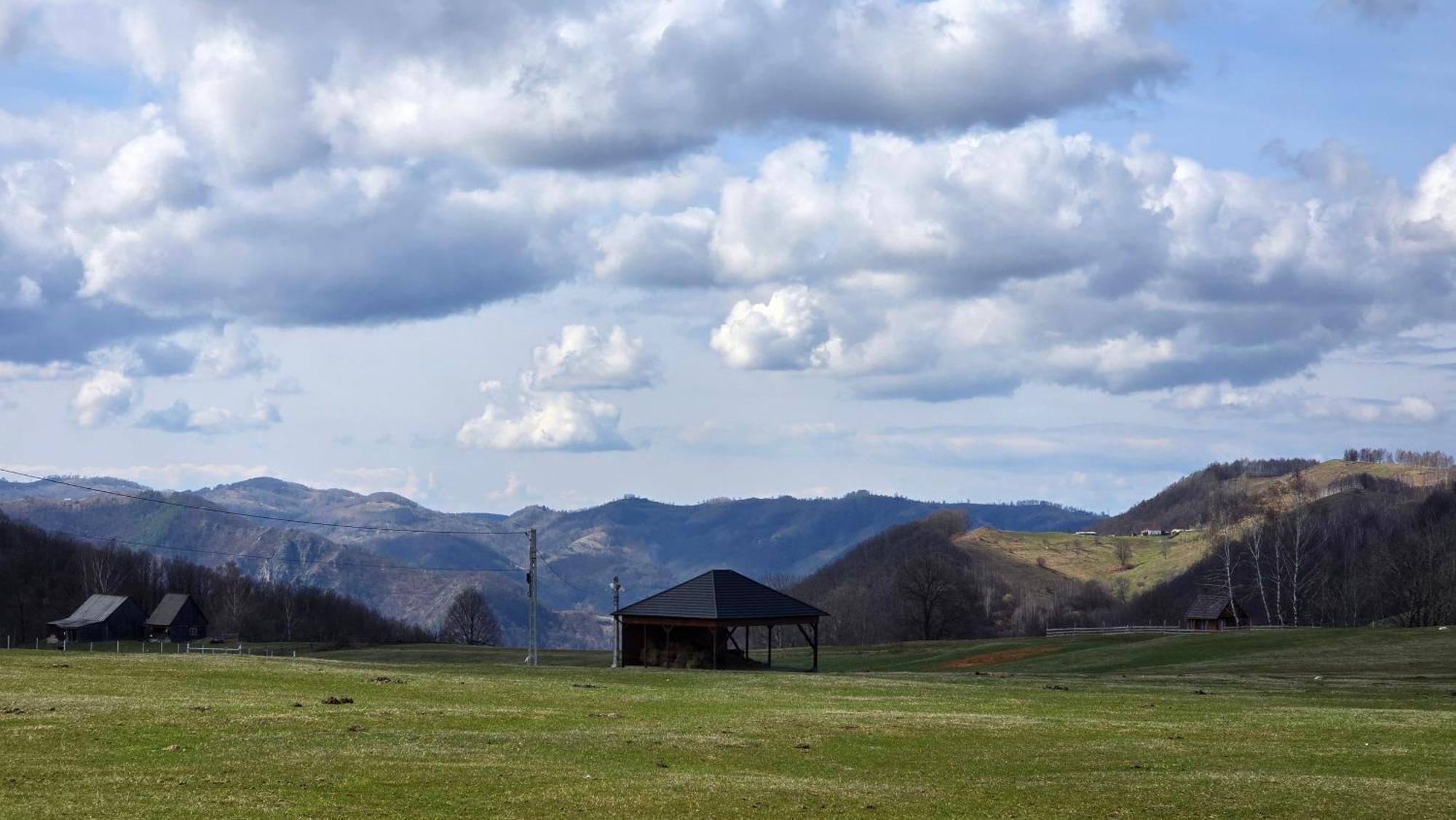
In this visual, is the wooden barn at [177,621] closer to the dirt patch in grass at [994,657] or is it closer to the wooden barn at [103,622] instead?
the wooden barn at [103,622]

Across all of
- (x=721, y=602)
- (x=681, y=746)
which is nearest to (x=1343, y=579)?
(x=721, y=602)

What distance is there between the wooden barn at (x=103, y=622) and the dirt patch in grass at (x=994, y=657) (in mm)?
99157

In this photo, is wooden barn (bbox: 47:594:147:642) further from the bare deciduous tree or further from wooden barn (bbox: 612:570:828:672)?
wooden barn (bbox: 612:570:828:672)

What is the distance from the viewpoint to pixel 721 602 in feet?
245

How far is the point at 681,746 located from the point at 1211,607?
111074mm

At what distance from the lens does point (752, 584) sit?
7912 centimetres

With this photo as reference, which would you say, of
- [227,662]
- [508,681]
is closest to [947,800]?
[508,681]

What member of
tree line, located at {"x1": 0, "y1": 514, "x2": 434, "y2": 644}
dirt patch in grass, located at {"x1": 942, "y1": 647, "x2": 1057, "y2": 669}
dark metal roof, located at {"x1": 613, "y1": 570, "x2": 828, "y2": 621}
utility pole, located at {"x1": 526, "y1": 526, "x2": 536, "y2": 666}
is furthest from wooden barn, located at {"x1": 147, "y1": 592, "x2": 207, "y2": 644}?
dirt patch in grass, located at {"x1": 942, "y1": 647, "x2": 1057, "y2": 669}

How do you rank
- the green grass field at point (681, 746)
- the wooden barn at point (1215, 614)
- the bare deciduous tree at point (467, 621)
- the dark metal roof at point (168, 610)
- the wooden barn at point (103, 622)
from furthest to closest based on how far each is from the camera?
the bare deciduous tree at point (467, 621), the dark metal roof at point (168, 610), the wooden barn at point (103, 622), the wooden barn at point (1215, 614), the green grass field at point (681, 746)

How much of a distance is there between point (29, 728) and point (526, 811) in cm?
1205

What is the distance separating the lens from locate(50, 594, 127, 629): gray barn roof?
482 feet

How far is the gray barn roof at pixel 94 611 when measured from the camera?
5782 inches

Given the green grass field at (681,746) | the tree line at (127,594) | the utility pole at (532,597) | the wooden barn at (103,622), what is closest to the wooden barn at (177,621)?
the wooden barn at (103,622)

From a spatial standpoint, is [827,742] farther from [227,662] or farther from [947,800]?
[227,662]
